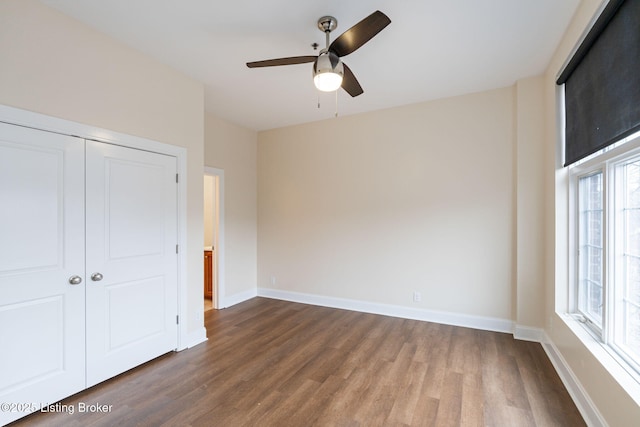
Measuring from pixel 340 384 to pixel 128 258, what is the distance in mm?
2187

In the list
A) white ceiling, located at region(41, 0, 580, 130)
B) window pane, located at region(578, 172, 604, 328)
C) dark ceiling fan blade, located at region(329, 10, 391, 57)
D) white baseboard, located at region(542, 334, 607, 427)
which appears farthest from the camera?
window pane, located at region(578, 172, 604, 328)

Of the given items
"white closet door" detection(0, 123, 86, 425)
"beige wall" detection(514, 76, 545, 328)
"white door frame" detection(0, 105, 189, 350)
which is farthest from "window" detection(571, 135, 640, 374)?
"white closet door" detection(0, 123, 86, 425)

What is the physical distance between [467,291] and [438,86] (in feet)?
8.41

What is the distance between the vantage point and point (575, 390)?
2.18 m

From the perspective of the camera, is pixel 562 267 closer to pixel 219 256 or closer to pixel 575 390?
pixel 575 390

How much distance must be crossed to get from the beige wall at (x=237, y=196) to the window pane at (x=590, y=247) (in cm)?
428

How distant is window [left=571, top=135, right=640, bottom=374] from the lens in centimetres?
176

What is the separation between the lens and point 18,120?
195 cm

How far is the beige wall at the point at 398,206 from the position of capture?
11.6 feet

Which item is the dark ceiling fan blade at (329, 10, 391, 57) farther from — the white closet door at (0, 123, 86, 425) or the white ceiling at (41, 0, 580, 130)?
the white closet door at (0, 123, 86, 425)

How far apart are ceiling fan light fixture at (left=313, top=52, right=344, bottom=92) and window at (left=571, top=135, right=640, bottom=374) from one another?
5.96ft

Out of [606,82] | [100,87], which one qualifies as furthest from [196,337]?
[606,82]

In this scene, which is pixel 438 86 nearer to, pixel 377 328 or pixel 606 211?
pixel 606 211

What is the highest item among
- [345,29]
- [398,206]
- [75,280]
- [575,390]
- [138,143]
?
[345,29]
